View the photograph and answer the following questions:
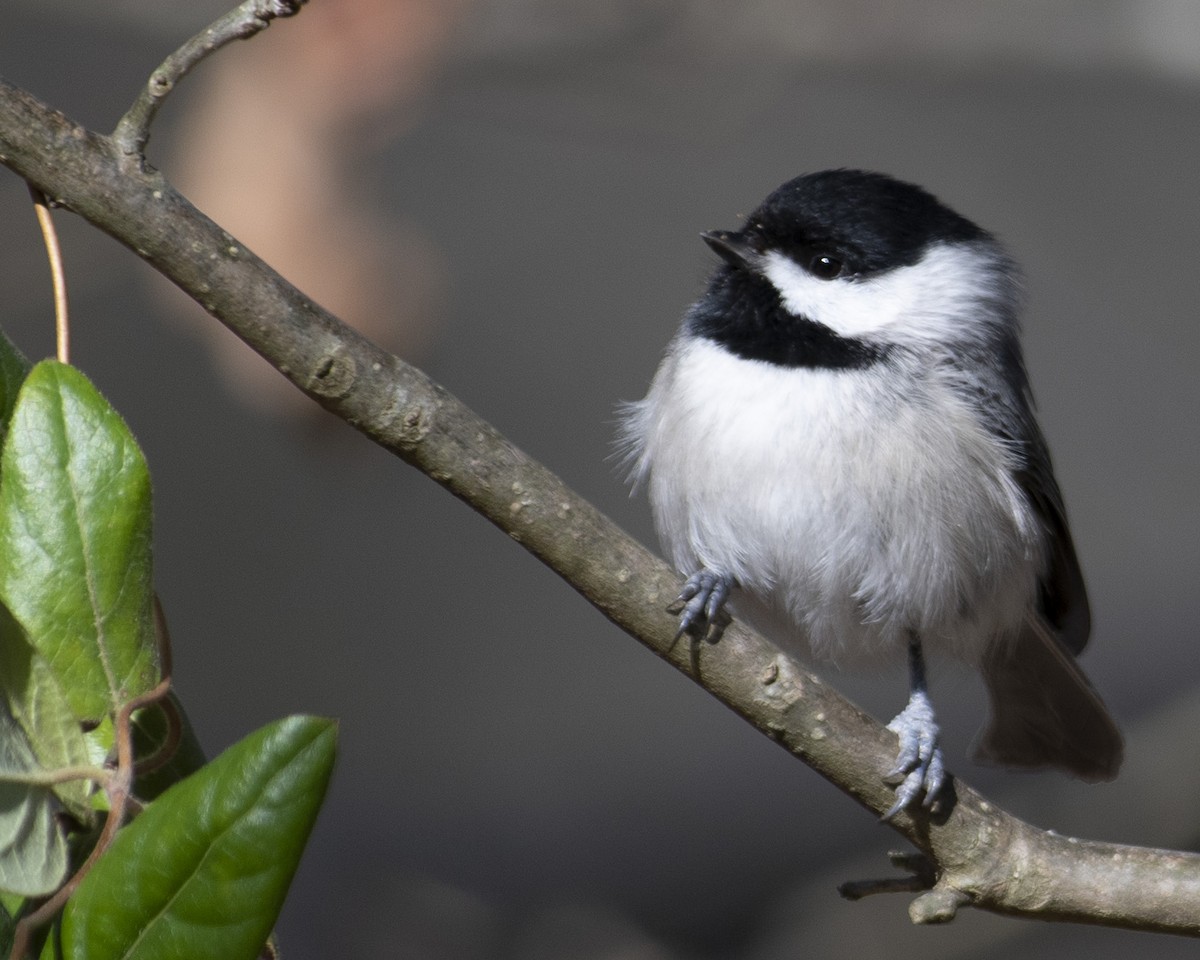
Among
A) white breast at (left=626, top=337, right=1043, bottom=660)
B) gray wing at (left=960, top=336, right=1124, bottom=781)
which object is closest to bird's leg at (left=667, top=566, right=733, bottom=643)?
white breast at (left=626, top=337, right=1043, bottom=660)

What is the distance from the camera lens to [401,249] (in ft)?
8.57

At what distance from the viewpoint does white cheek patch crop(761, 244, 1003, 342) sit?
1799 millimetres

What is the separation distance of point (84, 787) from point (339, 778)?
11.4 feet

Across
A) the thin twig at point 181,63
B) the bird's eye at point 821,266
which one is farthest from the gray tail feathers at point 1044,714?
the thin twig at point 181,63

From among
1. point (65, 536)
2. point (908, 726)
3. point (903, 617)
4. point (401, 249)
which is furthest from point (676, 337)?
point (65, 536)

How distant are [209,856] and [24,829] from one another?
0.43 ft

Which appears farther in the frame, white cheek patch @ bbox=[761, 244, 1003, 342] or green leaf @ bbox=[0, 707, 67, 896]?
white cheek patch @ bbox=[761, 244, 1003, 342]

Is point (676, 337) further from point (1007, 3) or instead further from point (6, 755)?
point (1007, 3)

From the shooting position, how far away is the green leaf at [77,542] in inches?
34.4

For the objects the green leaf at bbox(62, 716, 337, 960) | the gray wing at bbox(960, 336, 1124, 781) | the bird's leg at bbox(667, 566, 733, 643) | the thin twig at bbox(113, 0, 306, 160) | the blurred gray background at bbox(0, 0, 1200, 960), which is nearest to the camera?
the green leaf at bbox(62, 716, 337, 960)

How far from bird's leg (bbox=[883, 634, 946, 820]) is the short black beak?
61 cm

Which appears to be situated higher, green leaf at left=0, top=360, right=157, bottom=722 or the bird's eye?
the bird's eye

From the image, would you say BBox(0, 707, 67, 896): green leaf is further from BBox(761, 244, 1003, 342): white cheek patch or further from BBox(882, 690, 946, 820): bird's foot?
BBox(761, 244, 1003, 342): white cheek patch

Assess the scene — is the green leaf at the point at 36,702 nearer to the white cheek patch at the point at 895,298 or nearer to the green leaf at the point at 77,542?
the green leaf at the point at 77,542
